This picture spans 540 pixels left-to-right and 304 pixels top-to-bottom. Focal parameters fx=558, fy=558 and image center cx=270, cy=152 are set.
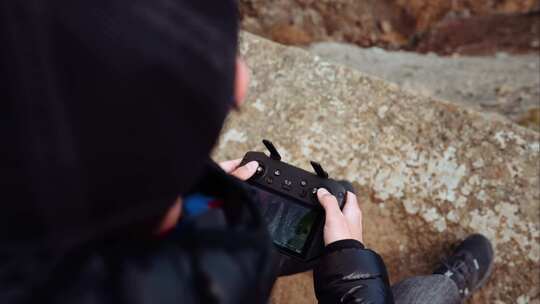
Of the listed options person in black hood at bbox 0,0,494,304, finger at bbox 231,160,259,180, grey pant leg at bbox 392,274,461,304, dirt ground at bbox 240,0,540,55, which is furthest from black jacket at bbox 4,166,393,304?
dirt ground at bbox 240,0,540,55

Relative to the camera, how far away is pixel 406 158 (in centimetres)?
203

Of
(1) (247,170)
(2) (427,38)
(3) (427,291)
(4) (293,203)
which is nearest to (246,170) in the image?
(1) (247,170)

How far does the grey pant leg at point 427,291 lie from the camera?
150 centimetres

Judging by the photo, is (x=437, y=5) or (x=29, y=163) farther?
(x=437, y=5)

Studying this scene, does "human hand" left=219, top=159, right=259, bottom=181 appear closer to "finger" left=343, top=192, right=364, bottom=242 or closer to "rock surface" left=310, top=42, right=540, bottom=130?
"finger" left=343, top=192, right=364, bottom=242

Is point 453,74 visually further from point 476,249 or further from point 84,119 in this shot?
point 84,119

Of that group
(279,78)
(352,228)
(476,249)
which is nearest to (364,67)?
(279,78)

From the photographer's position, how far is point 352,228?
4.19ft

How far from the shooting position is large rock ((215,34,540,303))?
191cm

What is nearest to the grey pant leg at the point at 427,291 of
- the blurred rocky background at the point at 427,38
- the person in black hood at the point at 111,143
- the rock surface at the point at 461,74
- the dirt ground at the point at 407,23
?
the person in black hood at the point at 111,143

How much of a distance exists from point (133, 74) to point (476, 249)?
1.55 m

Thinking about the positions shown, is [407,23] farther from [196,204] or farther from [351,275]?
[196,204]

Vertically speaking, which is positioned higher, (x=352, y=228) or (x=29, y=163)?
(x=29, y=163)

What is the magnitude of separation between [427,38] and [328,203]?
4233mm
